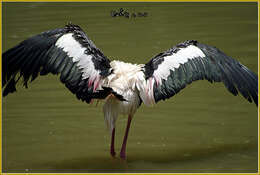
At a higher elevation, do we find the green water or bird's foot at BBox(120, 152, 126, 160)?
the green water

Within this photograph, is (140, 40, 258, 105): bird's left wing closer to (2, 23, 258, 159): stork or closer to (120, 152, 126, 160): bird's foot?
(2, 23, 258, 159): stork

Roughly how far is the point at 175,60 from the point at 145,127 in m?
1.97

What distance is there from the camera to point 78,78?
305 inches

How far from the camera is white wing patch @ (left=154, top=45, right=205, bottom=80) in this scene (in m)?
7.79

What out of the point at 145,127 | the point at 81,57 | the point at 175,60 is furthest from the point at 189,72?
the point at 145,127

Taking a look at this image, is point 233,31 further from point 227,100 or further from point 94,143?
point 94,143

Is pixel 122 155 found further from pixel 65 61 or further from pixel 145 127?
pixel 65 61

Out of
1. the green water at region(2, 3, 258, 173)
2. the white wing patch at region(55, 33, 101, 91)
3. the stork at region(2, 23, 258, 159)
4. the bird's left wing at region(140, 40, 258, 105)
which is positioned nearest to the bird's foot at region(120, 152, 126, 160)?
the green water at region(2, 3, 258, 173)

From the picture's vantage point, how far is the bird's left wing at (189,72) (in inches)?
305

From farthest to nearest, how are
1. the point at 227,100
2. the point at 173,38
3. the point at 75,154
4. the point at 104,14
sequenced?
the point at 104,14 < the point at 173,38 < the point at 227,100 < the point at 75,154

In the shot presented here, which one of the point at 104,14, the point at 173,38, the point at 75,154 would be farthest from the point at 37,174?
the point at 104,14

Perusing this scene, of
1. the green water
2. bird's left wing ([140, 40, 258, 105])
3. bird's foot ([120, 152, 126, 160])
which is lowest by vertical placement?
bird's foot ([120, 152, 126, 160])

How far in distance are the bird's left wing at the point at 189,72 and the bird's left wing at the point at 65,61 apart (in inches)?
21.8

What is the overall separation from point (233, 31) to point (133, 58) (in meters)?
2.99
